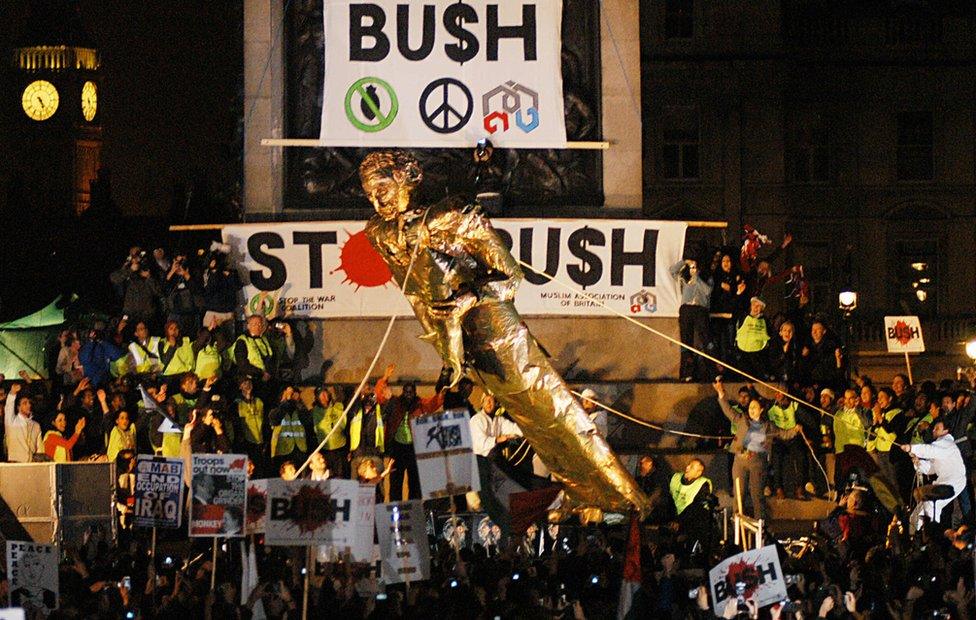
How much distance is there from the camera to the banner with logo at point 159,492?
72.1ft

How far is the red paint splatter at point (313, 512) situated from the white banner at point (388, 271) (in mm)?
10291

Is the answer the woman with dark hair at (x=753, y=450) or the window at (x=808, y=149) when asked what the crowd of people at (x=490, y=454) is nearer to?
the woman with dark hair at (x=753, y=450)

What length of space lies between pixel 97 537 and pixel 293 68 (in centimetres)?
824

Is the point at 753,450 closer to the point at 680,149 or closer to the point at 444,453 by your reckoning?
the point at 444,453

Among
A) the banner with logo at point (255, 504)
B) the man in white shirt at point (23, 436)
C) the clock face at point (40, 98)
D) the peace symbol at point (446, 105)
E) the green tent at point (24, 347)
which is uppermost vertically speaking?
the clock face at point (40, 98)

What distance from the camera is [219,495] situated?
67.9 ft

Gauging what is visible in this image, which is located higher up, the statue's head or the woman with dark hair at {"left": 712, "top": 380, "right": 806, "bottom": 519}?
the statue's head

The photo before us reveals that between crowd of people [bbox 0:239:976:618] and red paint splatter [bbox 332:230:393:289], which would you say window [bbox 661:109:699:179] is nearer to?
crowd of people [bbox 0:239:976:618]

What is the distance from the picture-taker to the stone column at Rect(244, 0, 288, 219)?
99.3 ft

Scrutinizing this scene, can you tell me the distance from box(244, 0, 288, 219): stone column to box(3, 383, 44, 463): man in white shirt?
4.63 meters

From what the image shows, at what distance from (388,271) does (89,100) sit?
11043cm

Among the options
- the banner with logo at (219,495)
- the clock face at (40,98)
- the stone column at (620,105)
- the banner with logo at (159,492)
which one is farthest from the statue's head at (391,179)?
the clock face at (40,98)

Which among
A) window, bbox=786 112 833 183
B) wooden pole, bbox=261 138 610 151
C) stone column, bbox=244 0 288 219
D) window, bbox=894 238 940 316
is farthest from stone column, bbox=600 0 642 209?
window, bbox=894 238 940 316

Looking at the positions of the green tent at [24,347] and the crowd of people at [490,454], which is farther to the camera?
the green tent at [24,347]
